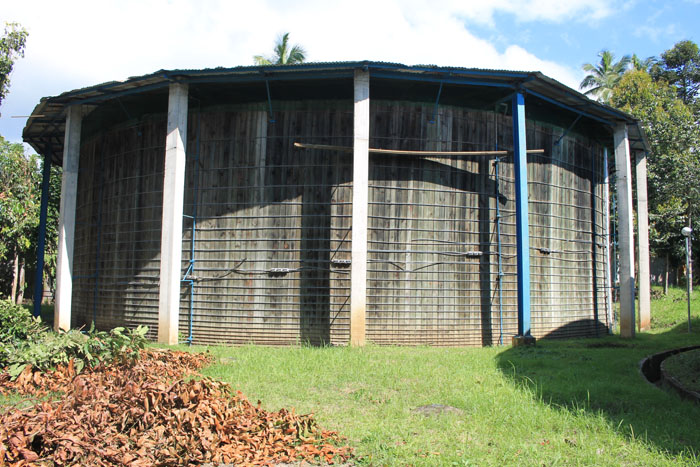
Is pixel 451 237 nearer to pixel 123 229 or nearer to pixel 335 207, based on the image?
pixel 335 207

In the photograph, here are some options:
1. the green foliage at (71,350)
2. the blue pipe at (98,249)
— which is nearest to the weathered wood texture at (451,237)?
the green foliage at (71,350)

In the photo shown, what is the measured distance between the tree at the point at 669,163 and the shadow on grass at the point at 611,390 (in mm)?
16360

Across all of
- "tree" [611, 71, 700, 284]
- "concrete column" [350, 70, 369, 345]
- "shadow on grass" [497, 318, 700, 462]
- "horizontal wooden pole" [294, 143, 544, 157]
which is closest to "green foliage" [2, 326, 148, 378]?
"concrete column" [350, 70, 369, 345]

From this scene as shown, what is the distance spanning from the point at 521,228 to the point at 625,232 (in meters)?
5.40

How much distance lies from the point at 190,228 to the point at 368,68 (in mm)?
6495

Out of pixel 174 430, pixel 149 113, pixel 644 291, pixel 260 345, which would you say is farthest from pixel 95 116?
pixel 644 291

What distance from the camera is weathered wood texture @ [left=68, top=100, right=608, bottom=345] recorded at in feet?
46.1

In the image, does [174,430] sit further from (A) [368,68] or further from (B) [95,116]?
(B) [95,116]

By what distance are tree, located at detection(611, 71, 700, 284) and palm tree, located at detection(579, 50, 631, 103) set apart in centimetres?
1223

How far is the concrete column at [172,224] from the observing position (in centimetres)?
1320

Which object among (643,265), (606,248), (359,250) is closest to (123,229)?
(359,250)

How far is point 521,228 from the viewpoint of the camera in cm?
1373

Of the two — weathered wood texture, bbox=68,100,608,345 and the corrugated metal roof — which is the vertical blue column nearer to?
the corrugated metal roof

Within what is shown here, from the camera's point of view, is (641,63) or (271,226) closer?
(271,226)
